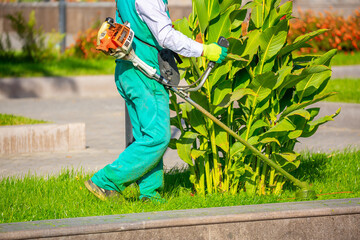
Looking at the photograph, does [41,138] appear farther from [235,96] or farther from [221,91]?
[235,96]

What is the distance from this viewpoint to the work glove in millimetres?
3859

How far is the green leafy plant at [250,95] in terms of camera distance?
4.09 m

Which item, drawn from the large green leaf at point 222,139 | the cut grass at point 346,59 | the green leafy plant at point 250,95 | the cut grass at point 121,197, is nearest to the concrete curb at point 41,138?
the cut grass at point 121,197

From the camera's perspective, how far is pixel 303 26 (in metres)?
14.7

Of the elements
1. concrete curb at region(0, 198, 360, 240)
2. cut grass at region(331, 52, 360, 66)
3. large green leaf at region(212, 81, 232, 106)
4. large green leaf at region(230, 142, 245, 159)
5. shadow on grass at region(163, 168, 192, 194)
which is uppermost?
large green leaf at region(212, 81, 232, 106)

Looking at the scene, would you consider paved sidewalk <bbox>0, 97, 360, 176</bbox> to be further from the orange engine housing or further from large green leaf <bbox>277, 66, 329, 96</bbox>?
the orange engine housing

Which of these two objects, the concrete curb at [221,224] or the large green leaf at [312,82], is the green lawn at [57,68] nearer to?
the large green leaf at [312,82]

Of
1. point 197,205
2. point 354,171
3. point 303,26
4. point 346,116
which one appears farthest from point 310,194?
point 303,26

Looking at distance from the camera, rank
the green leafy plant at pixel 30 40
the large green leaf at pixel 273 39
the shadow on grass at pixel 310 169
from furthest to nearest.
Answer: the green leafy plant at pixel 30 40, the shadow on grass at pixel 310 169, the large green leaf at pixel 273 39

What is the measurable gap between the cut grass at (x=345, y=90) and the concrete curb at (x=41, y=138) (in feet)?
12.3

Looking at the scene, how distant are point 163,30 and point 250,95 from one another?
0.83 meters

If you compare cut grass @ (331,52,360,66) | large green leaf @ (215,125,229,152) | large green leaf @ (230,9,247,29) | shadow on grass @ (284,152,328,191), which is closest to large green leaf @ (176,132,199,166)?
large green leaf @ (215,125,229,152)

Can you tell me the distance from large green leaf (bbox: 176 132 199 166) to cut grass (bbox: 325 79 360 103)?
14.5 ft

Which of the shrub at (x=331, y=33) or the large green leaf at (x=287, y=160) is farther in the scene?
the shrub at (x=331, y=33)
